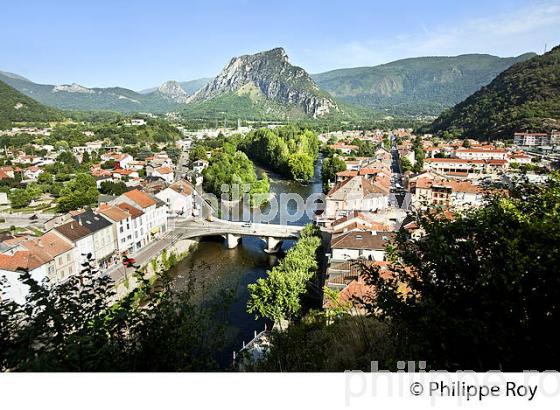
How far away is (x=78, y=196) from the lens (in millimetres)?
25250

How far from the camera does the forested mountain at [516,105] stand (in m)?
52.0

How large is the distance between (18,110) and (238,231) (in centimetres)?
7123

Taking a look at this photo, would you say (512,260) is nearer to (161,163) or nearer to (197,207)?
(197,207)

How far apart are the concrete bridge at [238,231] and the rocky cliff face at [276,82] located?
106857 millimetres

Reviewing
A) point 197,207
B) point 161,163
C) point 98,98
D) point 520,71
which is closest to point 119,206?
point 197,207

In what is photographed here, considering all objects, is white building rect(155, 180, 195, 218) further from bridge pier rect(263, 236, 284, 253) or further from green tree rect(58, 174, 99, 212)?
bridge pier rect(263, 236, 284, 253)

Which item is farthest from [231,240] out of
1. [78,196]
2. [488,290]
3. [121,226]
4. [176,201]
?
[488,290]

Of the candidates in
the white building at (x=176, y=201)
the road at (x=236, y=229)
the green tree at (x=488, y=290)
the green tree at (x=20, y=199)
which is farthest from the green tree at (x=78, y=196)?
the green tree at (x=488, y=290)

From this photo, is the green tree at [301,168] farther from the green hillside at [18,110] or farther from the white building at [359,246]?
the green hillside at [18,110]

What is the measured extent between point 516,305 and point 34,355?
12.5ft

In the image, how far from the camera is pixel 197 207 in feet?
81.3

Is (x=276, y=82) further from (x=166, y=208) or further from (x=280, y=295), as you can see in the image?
(x=280, y=295)

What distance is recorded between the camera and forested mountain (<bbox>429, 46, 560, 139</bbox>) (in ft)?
171

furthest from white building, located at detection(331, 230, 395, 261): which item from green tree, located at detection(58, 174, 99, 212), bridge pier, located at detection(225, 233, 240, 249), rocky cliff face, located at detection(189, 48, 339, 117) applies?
rocky cliff face, located at detection(189, 48, 339, 117)
